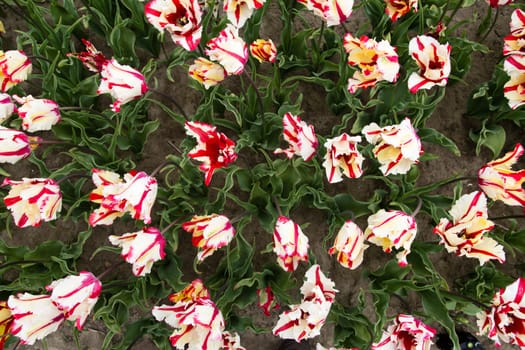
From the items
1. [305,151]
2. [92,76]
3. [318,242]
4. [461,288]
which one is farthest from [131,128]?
[461,288]

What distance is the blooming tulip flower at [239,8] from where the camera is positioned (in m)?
1.32

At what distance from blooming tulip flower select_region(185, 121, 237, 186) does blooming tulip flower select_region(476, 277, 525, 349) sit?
801 mm

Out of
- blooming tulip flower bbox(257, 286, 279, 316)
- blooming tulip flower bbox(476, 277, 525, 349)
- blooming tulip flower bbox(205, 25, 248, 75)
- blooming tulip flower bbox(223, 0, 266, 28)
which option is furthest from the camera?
blooming tulip flower bbox(257, 286, 279, 316)

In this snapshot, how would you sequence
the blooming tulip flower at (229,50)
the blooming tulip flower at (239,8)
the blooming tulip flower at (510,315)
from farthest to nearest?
the blooming tulip flower at (239,8)
the blooming tulip flower at (229,50)
the blooming tulip flower at (510,315)

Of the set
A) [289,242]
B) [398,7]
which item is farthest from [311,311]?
[398,7]

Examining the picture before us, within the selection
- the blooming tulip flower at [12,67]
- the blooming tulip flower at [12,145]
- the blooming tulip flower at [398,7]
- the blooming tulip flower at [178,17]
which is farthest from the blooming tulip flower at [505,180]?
the blooming tulip flower at [12,67]

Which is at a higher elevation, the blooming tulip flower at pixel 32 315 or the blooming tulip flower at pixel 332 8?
the blooming tulip flower at pixel 332 8

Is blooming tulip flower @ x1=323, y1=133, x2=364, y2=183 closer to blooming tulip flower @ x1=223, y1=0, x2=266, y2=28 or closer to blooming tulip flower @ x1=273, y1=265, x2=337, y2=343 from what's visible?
blooming tulip flower @ x1=273, y1=265, x2=337, y2=343

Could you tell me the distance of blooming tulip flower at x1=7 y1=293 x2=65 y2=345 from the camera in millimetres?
1096

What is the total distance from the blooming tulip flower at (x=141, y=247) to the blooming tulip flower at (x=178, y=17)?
548 millimetres

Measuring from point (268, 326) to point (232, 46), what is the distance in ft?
3.48

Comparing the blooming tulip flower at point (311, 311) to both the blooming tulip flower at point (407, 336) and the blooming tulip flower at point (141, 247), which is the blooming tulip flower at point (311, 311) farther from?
the blooming tulip flower at point (141, 247)

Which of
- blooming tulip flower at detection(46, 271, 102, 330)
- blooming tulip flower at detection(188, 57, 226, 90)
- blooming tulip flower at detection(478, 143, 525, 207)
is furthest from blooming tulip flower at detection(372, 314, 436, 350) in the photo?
blooming tulip flower at detection(188, 57, 226, 90)

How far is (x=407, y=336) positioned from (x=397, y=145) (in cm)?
51
